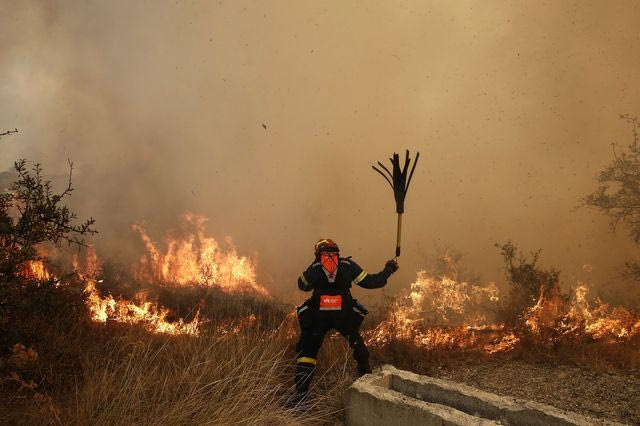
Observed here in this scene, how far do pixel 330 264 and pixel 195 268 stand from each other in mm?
13277

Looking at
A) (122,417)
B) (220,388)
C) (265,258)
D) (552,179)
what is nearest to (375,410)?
(220,388)

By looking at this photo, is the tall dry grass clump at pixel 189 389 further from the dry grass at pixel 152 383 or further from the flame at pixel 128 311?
the flame at pixel 128 311

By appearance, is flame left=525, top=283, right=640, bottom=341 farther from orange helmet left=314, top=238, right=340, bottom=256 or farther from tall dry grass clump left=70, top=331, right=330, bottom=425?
tall dry grass clump left=70, top=331, right=330, bottom=425

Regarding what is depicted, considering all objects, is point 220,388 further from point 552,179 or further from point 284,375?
point 552,179

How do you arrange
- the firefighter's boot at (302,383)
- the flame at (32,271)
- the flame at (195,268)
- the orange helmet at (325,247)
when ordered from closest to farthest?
the firefighter's boot at (302,383) < the flame at (32,271) < the orange helmet at (325,247) < the flame at (195,268)

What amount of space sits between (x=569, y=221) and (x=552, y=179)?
205 inches

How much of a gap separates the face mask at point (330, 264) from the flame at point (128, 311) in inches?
72.3

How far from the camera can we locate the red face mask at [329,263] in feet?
14.8

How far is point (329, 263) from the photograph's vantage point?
452 centimetres

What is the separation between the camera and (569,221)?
72.8 feet

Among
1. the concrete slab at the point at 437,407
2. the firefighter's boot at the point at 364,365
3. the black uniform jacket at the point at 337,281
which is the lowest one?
the concrete slab at the point at 437,407

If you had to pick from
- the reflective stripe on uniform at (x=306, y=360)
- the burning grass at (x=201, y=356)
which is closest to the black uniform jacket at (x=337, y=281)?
the reflective stripe on uniform at (x=306, y=360)

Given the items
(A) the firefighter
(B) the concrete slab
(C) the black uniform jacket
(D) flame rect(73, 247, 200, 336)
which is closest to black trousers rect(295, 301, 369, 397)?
(A) the firefighter

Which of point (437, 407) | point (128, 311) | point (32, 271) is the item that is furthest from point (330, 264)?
point (128, 311)
